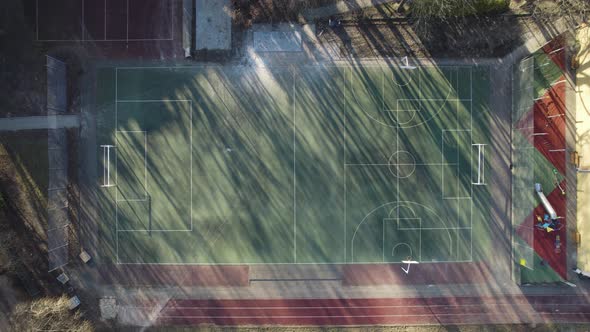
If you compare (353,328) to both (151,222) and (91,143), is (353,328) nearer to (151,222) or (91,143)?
(151,222)

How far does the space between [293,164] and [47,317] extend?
41.3ft

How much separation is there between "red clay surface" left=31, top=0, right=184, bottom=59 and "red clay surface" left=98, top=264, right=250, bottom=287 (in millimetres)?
9725

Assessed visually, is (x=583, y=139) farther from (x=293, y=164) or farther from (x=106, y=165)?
(x=106, y=165)

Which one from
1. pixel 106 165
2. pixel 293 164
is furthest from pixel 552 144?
pixel 106 165

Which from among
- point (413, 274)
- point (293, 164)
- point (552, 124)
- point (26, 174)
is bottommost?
point (413, 274)

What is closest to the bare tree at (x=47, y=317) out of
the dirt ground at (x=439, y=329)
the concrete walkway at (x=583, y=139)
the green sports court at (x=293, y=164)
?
the green sports court at (x=293, y=164)

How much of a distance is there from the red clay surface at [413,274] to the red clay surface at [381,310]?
818 millimetres

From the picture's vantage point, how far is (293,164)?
1582cm

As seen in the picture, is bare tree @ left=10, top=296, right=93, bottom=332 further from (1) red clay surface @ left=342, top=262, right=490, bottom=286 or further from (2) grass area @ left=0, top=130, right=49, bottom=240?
(1) red clay surface @ left=342, top=262, right=490, bottom=286

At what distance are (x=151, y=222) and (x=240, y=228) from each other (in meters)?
4.09

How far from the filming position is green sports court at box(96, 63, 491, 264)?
623 inches

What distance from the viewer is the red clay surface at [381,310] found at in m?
15.8

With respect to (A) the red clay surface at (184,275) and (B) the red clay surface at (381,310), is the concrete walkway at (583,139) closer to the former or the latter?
(B) the red clay surface at (381,310)

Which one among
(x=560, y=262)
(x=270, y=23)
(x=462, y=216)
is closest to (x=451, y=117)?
(x=462, y=216)
